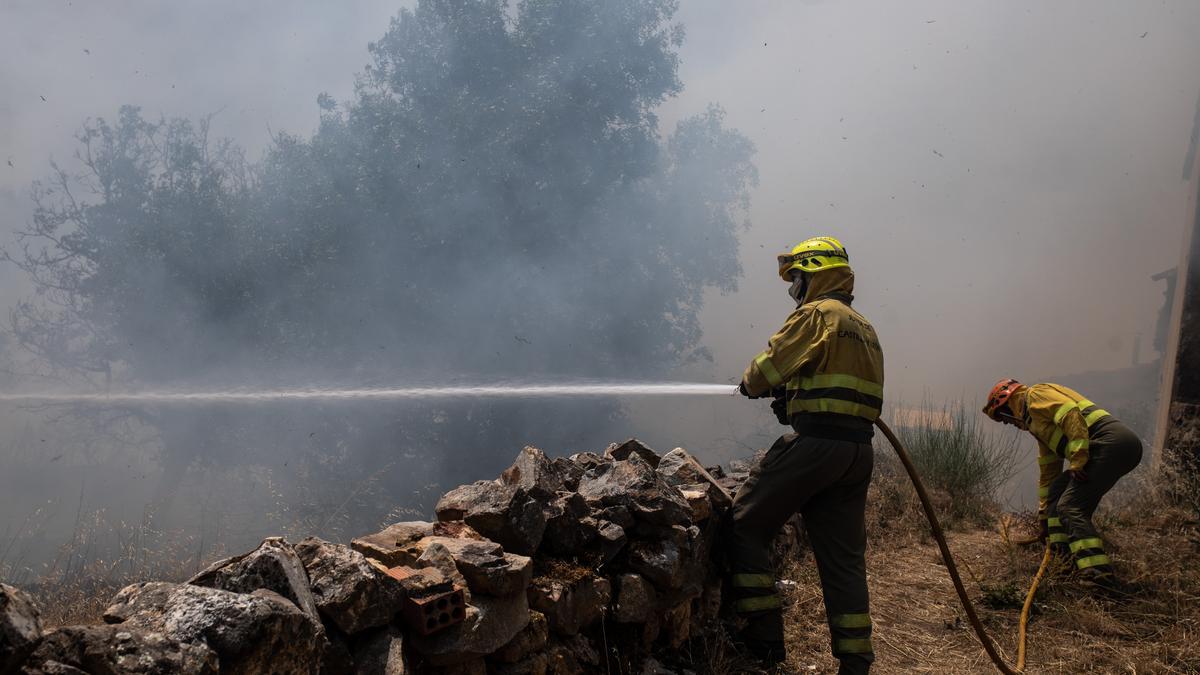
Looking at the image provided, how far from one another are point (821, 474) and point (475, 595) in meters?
2.00

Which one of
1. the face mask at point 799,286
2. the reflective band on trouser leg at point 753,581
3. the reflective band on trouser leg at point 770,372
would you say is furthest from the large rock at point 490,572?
the face mask at point 799,286

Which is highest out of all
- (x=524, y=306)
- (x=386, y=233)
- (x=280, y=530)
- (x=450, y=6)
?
(x=450, y=6)

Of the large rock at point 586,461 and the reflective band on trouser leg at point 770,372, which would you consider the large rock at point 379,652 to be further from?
the reflective band on trouser leg at point 770,372

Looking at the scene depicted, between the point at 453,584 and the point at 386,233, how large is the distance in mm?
13231

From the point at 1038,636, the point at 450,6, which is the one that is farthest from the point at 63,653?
the point at 450,6

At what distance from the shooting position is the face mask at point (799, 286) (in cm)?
445

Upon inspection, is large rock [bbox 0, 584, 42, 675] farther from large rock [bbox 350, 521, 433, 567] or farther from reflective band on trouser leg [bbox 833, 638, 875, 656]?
reflective band on trouser leg [bbox 833, 638, 875, 656]

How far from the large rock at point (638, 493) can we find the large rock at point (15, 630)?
101 inches

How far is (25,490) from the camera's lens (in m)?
13.8

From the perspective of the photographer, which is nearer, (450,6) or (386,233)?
(386,233)

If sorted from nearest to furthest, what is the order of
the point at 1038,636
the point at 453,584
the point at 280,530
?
the point at 453,584 → the point at 1038,636 → the point at 280,530

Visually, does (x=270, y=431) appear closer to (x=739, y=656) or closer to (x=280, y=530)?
(x=280, y=530)

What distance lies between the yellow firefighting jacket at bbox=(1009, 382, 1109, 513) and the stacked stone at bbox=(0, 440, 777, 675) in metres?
3.40

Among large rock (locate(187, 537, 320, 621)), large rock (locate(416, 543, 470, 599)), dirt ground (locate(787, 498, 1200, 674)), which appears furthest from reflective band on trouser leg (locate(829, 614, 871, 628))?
large rock (locate(187, 537, 320, 621))
